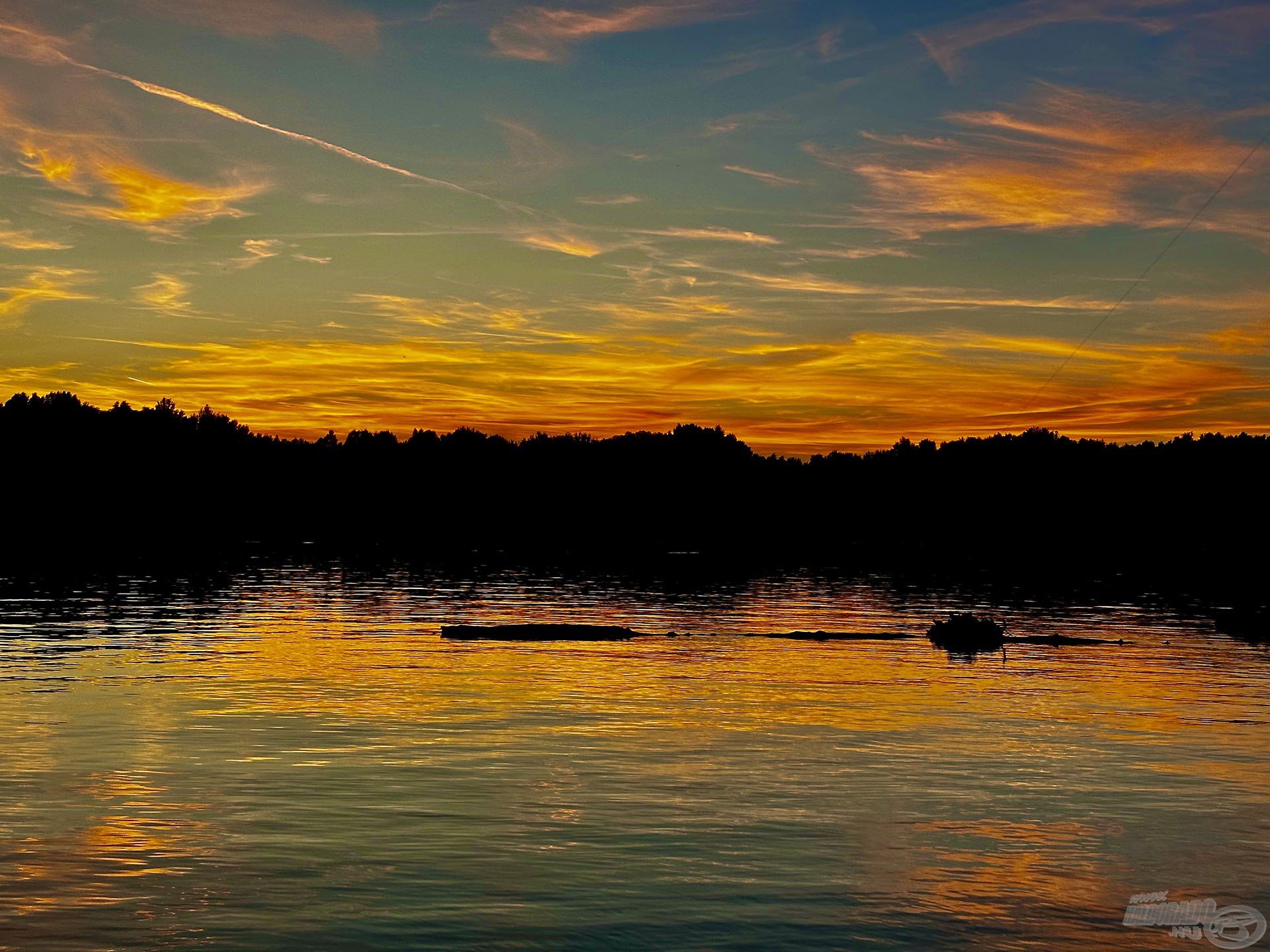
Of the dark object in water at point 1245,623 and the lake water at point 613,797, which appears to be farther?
the dark object in water at point 1245,623

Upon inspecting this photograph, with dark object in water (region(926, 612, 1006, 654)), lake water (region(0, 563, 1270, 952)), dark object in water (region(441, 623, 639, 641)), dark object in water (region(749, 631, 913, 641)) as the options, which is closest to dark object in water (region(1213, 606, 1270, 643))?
lake water (region(0, 563, 1270, 952))

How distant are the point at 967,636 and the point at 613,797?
42.6 meters

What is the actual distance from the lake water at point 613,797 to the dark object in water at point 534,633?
0.91 meters

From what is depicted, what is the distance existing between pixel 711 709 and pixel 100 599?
65232 millimetres

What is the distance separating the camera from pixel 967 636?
69.8m

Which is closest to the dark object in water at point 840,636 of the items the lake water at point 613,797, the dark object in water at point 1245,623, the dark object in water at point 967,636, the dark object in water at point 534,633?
the dark object in water at point 967,636

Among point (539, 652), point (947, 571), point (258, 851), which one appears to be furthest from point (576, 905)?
point (947, 571)

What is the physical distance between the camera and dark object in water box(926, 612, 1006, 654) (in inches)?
2744

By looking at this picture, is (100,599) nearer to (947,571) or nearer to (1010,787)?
(1010,787)

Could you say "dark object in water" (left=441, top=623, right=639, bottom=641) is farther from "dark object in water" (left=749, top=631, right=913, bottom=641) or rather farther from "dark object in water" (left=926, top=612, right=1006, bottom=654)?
"dark object in water" (left=926, top=612, right=1006, bottom=654)

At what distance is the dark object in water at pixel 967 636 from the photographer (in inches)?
2744

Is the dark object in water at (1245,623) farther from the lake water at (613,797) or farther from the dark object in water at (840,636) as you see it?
the dark object in water at (840,636)

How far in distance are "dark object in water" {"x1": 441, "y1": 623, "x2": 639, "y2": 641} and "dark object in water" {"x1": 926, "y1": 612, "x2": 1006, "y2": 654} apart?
17122mm

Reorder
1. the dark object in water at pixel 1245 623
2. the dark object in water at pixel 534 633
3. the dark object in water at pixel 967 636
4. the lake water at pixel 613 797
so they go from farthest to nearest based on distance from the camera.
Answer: the dark object in water at pixel 1245 623
the dark object in water at pixel 967 636
the dark object in water at pixel 534 633
the lake water at pixel 613 797
